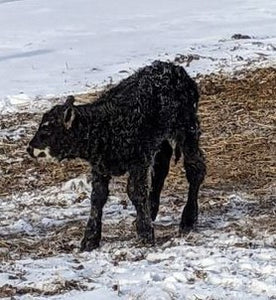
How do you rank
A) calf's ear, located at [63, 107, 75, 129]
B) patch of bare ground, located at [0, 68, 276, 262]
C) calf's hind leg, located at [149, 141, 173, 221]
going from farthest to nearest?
calf's hind leg, located at [149, 141, 173, 221] < patch of bare ground, located at [0, 68, 276, 262] < calf's ear, located at [63, 107, 75, 129]

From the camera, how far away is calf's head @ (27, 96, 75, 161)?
755cm

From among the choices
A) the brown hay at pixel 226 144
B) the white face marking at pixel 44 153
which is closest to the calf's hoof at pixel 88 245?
the white face marking at pixel 44 153

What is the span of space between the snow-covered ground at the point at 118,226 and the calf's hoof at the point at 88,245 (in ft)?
0.24

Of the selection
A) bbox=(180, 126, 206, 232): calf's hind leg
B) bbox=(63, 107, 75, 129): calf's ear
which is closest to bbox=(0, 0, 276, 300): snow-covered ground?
bbox=(180, 126, 206, 232): calf's hind leg

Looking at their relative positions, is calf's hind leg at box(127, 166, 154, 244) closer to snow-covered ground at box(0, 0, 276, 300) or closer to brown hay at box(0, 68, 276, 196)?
Answer: snow-covered ground at box(0, 0, 276, 300)

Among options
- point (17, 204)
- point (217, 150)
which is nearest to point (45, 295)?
point (17, 204)

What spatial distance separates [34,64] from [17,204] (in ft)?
28.2

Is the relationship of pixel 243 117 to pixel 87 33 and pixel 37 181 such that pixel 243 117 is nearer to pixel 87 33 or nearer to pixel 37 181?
pixel 37 181

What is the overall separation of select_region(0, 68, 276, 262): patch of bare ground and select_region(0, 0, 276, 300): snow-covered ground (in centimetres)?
4

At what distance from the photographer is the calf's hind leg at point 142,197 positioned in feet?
25.6

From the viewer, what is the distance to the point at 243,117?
39.4 feet

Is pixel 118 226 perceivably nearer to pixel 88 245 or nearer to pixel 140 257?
pixel 88 245

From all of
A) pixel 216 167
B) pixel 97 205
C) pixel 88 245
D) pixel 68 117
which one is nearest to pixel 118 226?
pixel 97 205

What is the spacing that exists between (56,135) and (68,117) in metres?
0.18
